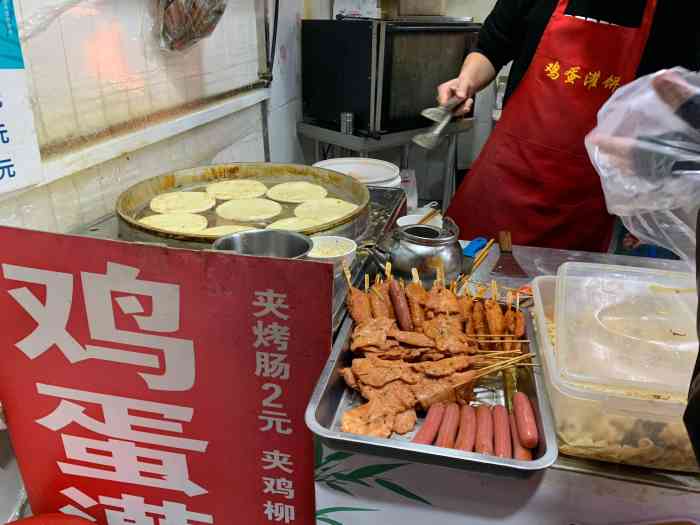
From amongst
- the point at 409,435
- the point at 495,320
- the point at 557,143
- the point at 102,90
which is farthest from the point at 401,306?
the point at 557,143

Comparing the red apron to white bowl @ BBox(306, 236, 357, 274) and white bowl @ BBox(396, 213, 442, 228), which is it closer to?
white bowl @ BBox(396, 213, 442, 228)

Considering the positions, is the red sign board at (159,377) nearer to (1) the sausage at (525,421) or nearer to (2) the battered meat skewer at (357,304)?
(2) the battered meat skewer at (357,304)

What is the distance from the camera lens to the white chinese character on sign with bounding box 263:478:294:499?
1370 millimetres

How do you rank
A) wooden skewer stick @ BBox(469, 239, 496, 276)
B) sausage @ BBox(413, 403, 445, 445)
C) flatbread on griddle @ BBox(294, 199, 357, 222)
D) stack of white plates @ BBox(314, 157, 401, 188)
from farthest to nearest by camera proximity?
stack of white plates @ BBox(314, 157, 401, 188) → flatbread on griddle @ BBox(294, 199, 357, 222) → wooden skewer stick @ BBox(469, 239, 496, 276) → sausage @ BBox(413, 403, 445, 445)

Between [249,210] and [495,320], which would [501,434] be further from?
[249,210]

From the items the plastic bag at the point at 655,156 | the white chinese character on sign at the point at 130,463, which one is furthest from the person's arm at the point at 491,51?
the white chinese character on sign at the point at 130,463

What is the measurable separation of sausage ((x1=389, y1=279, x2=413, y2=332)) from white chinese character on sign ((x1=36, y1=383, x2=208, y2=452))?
22.9 inches

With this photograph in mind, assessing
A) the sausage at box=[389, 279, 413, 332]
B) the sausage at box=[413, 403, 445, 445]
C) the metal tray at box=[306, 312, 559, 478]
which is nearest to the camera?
the metal tray at box=[306, 312, 559, 478]

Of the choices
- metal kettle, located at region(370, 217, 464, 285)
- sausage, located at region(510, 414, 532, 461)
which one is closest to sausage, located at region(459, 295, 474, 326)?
metal kettle, located at region(370, 217, 464, 285)

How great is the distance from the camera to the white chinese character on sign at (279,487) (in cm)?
137

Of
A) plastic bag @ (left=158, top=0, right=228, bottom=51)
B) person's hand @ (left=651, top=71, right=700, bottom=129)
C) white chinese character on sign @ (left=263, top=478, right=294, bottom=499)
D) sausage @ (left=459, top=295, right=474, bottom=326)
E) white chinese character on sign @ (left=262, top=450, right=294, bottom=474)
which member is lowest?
white chinese character on sign @ (left=263, top=478, right=294, bottom=499)

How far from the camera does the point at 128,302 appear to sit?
120 centimetres

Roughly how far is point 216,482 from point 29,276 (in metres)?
0.71

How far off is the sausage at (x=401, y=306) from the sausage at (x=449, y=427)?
0.28 m
